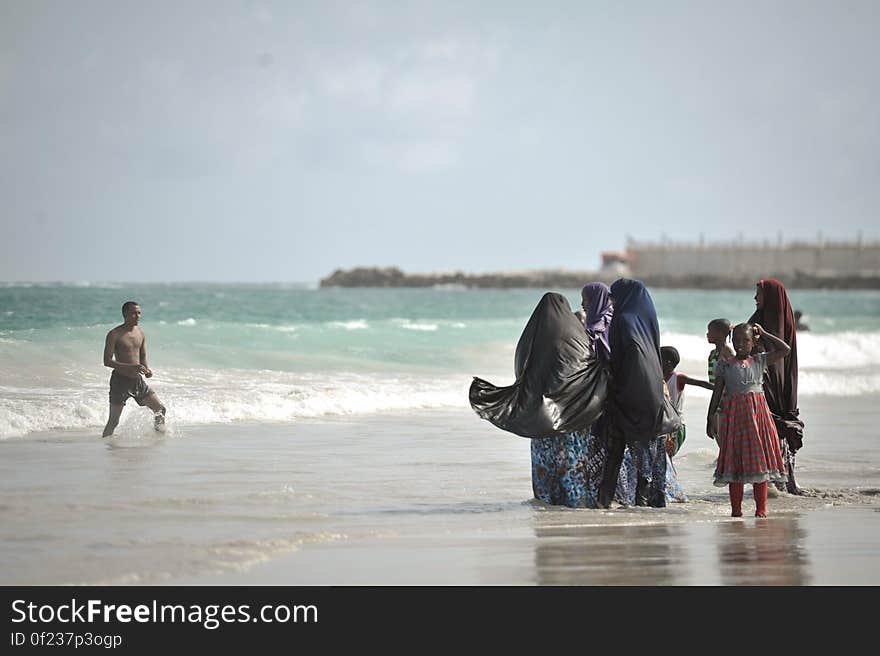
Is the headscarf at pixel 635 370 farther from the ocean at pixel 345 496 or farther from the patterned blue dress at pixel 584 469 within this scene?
the ocean at pixel 345 496

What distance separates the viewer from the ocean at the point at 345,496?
5.87m

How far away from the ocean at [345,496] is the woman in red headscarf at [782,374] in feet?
1.25

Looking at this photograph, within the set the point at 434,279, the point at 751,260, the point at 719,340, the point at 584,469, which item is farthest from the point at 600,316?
the point at 751,260

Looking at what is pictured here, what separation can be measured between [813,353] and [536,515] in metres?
22.9

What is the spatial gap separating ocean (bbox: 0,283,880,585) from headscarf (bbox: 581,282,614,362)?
1012 mm

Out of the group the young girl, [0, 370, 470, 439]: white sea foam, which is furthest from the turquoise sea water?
the young girl

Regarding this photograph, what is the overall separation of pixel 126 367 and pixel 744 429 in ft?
18.8

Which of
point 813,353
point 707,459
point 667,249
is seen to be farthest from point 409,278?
point 707,459

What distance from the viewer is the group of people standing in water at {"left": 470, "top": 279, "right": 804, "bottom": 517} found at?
7.38 metres

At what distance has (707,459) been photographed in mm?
10500

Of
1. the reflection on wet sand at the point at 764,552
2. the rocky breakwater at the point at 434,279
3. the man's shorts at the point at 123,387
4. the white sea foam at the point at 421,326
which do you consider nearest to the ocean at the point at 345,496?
the reflection on wet sand at the point at 764,552

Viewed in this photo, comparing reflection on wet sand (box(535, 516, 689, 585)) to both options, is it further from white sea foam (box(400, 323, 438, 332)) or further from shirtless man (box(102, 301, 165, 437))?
white sea foam (box(400, 323, 438, 332))

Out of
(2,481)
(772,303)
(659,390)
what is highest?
(772,303)
